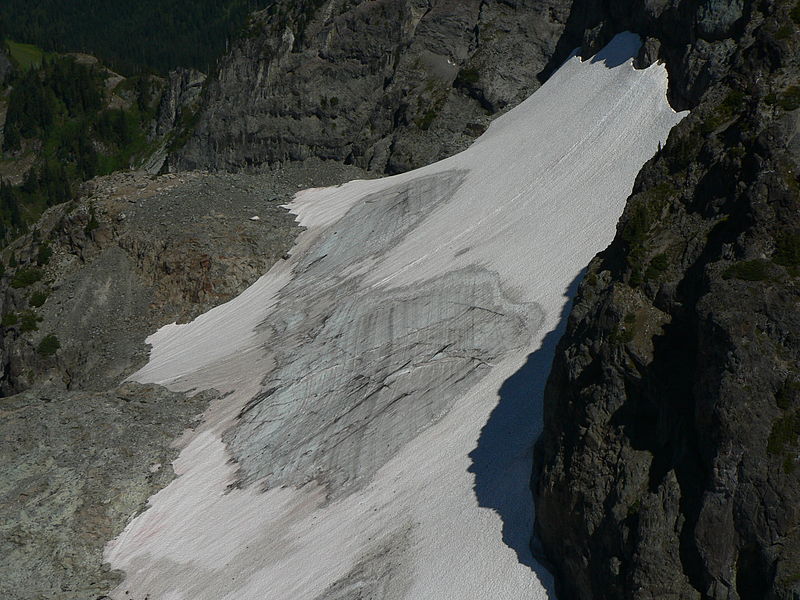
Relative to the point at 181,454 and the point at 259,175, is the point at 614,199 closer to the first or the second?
the point at 181,454

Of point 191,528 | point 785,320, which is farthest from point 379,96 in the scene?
point 785,320

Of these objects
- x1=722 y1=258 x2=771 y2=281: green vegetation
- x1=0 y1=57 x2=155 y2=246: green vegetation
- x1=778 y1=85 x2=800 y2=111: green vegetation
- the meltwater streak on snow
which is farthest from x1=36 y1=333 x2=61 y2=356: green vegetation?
x1=0 y1=57 x2=155 y2=246: green vegetation

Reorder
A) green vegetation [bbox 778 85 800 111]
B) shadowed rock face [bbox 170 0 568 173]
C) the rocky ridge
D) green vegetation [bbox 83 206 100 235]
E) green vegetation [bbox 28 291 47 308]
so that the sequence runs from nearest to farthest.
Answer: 1. green vegetation [bbox 778 85 800 111]
2. the rocky ridge
3. green vegetation [bbox 28 291 47 308]
4. green vegetation [bbox 83 206 100 235]
5. shadowed rock face [bbox 170 0 568 173]

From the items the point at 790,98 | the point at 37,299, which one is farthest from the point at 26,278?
the point at 790,98

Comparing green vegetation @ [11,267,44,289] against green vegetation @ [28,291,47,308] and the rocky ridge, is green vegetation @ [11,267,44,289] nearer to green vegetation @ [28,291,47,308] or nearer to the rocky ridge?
the rocky ridge

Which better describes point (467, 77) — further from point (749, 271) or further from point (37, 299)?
point (749, 271)

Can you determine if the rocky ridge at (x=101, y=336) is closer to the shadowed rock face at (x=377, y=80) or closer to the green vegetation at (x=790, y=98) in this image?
the shadowed rock face at (x=377, y=80)
